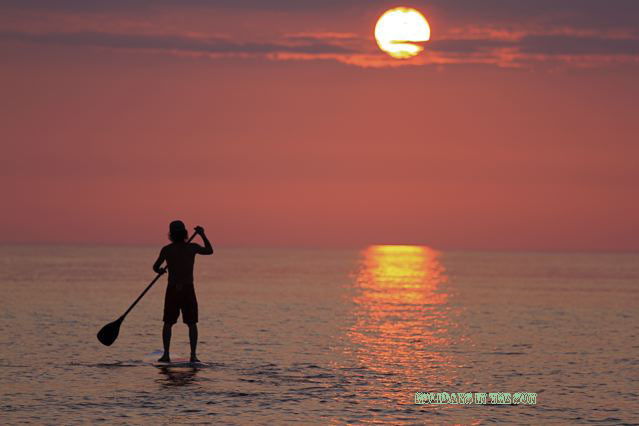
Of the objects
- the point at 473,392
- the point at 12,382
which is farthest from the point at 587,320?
the point at 12,382

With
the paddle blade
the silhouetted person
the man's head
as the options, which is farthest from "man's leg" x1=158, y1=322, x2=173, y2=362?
the man's head

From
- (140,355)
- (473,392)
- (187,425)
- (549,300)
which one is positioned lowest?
(187,425)

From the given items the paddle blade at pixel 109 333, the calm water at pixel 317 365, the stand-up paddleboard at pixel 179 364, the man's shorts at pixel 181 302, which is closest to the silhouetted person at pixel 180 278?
the man's shorts at pixel 181 302

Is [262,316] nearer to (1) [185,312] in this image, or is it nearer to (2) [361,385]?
(1) [185,312]

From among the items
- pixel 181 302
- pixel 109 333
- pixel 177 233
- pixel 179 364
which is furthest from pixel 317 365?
pixel 109 333

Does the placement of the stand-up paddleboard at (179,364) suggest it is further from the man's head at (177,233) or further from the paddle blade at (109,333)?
the man's head at (177,233)

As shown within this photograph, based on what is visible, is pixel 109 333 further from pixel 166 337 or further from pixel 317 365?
pixel 317 365

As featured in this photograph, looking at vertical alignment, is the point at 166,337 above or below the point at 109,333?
below

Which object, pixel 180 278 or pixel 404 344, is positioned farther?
pixel 404 344

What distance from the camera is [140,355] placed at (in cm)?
2227

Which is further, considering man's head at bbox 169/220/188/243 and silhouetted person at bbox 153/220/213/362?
man's head at bbox 169/220/188/243

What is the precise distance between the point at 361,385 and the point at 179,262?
15.7ft

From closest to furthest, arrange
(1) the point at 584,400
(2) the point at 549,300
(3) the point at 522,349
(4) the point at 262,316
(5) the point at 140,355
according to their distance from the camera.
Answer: (1) the point at 584,400, (5) the point at 140,355, (3) the point at 522,349, (4) the point at 262,316, (2) the point at 549,300

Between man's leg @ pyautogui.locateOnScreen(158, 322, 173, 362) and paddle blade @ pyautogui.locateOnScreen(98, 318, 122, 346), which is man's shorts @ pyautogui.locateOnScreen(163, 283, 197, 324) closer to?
man's leg @ pyautogui.locateOnScreen(158, 322, 173, 362)
